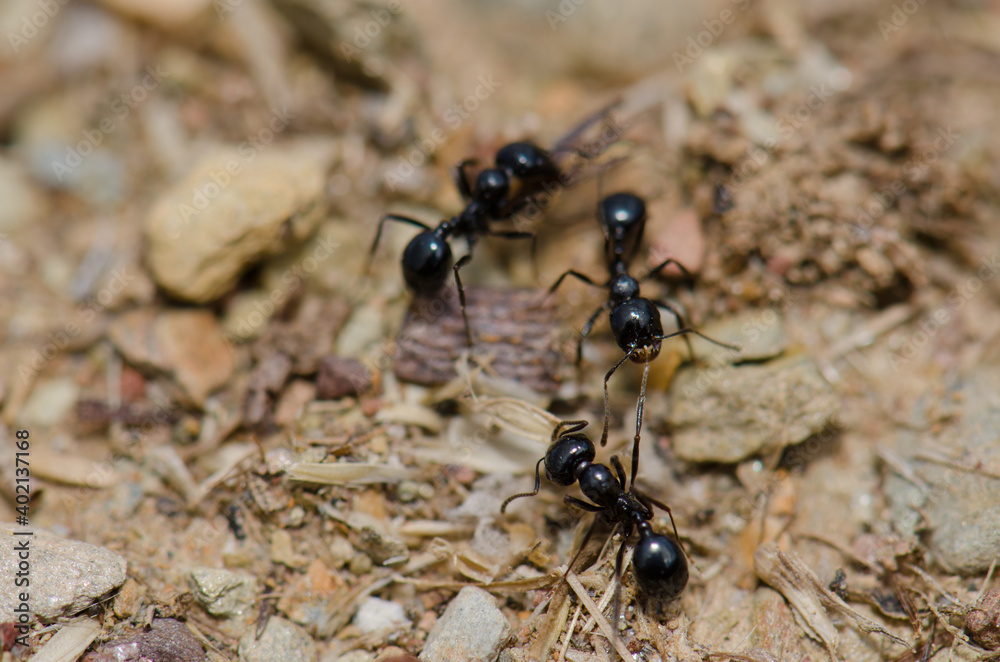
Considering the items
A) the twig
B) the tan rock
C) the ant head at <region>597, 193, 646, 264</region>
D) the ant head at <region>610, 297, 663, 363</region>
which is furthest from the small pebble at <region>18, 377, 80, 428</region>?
the ant head at <region>597, 193, 646, 264</region>

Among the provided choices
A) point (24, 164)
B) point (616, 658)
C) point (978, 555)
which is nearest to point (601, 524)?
point (616, 658)

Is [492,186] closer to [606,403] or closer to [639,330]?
[639,330]

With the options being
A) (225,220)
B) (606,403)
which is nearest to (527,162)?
(606,403)

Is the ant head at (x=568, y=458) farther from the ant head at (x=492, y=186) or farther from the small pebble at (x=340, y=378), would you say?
the ant head at (x=492, y=186)

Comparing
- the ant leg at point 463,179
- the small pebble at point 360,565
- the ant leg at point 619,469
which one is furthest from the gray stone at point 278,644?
the ant leg at point 463,179

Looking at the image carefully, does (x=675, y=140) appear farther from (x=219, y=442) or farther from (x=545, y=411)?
(x=219, y=442)

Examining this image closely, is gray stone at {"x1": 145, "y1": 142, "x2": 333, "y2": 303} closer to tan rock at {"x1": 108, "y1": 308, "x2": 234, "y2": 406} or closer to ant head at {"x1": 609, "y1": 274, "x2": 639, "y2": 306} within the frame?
tan rock at {"x1": 108, "y1": 308, "x2": 234, "y2": 406}
